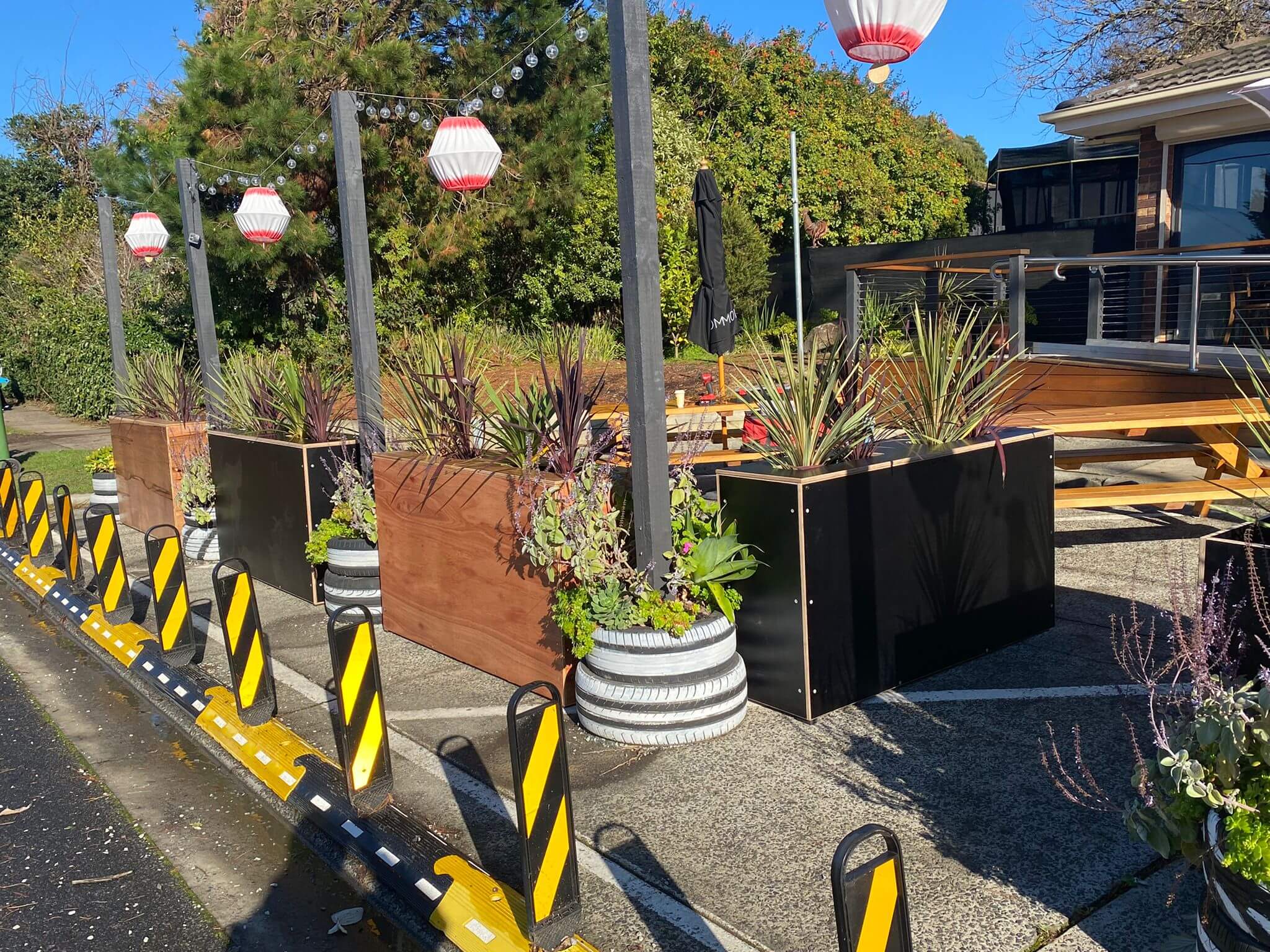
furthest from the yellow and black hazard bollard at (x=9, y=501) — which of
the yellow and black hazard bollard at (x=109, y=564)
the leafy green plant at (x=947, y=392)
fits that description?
the leafy green plant at (x=947, y=392)

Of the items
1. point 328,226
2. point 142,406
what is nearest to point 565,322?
point 328,226

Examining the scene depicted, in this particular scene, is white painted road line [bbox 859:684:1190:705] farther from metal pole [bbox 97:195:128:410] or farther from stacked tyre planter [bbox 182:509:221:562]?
metal pole [bbox 97:195:128:410]

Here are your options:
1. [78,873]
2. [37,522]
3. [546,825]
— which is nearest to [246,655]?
[78,873]

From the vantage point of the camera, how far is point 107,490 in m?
12.0

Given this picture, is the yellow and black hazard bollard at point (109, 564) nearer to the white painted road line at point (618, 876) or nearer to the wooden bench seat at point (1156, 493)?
the white painted road line at point (618, 876)

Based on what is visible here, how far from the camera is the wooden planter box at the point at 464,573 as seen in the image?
18.3 ft

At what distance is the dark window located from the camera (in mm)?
11781

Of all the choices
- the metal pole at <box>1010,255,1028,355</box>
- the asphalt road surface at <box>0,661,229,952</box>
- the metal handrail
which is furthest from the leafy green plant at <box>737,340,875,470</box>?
the metal pole at <box>1010,255,1028,355</box>

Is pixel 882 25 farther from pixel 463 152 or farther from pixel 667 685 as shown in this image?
pixel 463 152

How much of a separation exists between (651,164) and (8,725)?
4740 mm

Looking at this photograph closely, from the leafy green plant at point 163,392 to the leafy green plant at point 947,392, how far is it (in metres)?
7.56

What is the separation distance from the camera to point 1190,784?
8.30ft

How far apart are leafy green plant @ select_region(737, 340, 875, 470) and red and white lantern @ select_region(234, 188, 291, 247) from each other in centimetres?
635

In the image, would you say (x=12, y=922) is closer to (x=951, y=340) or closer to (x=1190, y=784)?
(x=1190, y=784)
